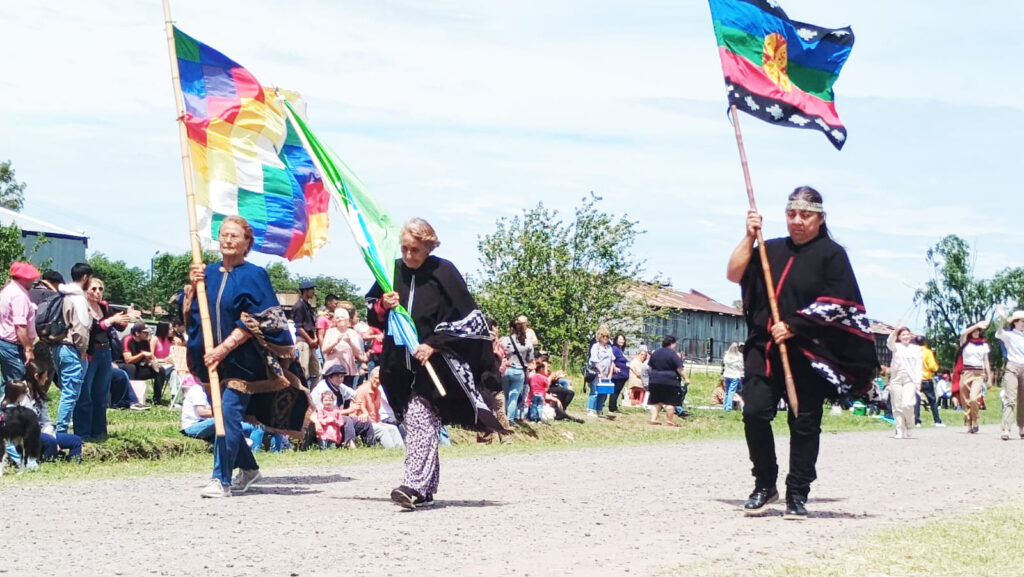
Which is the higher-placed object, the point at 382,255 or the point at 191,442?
the point at 382,255

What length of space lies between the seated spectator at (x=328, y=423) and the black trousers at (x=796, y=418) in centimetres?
868

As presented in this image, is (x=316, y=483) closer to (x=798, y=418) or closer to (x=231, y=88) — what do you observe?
(x=231, y=88)

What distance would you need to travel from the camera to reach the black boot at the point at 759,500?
9469mm

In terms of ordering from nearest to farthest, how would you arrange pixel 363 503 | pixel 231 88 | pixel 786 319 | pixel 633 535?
1. pixel 633 535
2. pixel 786 319
3. pixel 363 503
4. pixel 231 88

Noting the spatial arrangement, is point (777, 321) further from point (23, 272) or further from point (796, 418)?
point (23, 272)

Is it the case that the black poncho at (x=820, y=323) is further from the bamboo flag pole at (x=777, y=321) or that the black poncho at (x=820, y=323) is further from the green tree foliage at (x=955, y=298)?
the green tree foliage at (x=955, y=298)

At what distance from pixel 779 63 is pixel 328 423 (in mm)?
8654

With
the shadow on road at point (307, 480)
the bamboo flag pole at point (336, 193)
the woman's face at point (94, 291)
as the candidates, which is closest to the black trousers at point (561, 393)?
the woman's face at point (94, 291)

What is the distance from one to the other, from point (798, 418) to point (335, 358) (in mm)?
10499

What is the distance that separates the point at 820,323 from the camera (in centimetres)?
920

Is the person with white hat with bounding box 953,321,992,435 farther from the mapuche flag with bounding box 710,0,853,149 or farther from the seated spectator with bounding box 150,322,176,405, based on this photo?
the mapuche flag with bounding box 710,0,853,149

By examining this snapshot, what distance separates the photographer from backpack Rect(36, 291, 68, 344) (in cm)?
1413

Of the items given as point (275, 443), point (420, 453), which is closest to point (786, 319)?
point (420, 453)

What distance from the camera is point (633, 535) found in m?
8.35
